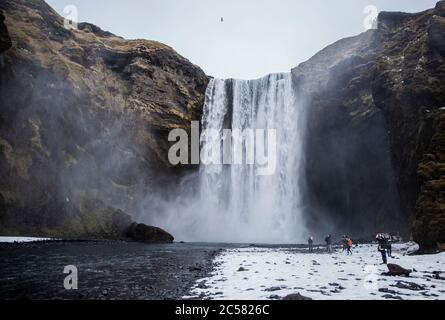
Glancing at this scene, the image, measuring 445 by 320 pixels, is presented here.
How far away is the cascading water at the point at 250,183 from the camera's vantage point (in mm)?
55594

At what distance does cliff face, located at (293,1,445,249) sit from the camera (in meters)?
31.4

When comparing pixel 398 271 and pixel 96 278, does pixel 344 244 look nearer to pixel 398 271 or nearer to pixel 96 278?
pixel 398 271

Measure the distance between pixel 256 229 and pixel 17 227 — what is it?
32932 mm

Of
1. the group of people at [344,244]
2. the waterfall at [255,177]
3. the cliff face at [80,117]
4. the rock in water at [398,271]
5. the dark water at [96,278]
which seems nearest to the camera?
the dark water at [96,278]

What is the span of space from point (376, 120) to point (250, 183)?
21597 millimetres

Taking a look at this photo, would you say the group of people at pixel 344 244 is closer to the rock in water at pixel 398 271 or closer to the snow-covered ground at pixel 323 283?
the snow-covered ground at pixel 323 283

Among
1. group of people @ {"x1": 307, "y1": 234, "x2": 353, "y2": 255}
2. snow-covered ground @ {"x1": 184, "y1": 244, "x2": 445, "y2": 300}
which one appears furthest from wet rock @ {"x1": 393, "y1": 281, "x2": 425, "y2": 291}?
group of people @ {"x1": 307, "y1": 234, "x2": 353, "y2": 255}

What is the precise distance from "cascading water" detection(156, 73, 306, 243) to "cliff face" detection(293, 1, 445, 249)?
3.07 m

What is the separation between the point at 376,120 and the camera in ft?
160

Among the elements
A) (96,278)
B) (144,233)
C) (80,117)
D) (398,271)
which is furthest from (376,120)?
(96,278)

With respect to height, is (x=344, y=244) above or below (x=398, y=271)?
below

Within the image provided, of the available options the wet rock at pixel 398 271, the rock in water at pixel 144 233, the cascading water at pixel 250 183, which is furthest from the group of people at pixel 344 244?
the rock in water at pixel 144 233

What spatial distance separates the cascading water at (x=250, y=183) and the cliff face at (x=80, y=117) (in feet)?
17.8

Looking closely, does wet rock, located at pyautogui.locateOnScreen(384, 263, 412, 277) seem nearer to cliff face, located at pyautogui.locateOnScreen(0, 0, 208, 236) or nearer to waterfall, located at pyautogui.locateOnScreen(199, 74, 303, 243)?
cliff face, located at pyautogui.locateOnScreen(0, 0, 208, 236)
